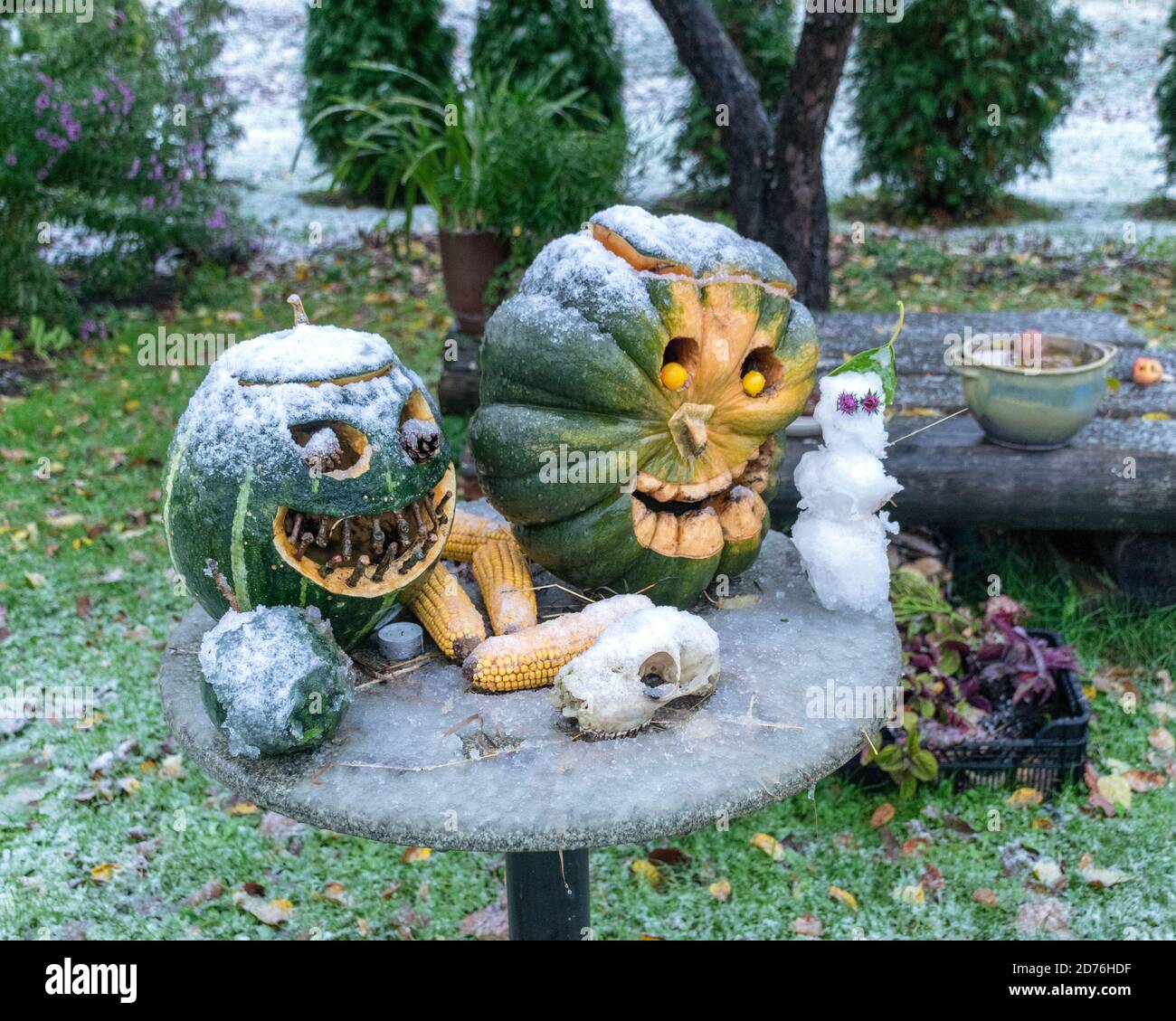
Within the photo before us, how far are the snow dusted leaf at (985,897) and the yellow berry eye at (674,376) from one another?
171 cm

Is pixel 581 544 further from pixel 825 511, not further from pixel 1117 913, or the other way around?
pixel 1117 913

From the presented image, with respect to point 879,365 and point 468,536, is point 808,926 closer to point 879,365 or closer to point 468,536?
point 468,536

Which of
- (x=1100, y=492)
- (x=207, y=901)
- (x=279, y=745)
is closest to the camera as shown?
(x=279, y=745)

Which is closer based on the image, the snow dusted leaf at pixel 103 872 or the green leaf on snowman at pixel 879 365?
the green leaf on snowman at pixel 879 365

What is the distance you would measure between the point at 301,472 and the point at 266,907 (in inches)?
65.3

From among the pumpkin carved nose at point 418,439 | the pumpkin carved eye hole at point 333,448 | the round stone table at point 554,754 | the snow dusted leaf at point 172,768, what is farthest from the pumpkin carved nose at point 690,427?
the snow dusted leaf at point 172,768

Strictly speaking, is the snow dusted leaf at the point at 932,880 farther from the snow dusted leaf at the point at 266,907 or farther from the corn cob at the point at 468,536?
the snow dusted leaf at the point at 266,907

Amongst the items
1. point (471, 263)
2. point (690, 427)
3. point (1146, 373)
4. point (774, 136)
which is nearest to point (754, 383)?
point (690, 427)

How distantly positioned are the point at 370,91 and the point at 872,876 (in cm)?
714

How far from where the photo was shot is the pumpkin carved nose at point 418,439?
6.33 ft

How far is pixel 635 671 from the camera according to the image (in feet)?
6.00

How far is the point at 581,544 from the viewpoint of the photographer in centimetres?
217

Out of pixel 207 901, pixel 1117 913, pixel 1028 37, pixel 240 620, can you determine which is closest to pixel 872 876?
pixel 1117 913
